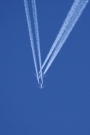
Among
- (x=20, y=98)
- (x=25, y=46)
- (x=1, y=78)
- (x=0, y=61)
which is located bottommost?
(x=20, y=98)

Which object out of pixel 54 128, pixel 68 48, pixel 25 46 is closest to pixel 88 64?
pixel 68 48

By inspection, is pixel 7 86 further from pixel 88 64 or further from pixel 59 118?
pixel 88 64

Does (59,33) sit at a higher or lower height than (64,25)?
lower

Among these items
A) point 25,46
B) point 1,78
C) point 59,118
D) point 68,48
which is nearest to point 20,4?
point 25,46

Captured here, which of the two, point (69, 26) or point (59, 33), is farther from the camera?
point (59, 33)

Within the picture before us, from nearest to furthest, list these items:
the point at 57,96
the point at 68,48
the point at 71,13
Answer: the point at 71,13 → the point at 68,48 → the point at 57,96

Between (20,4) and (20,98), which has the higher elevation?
(20,4)

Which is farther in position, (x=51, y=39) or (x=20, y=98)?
(x=20, y=98)

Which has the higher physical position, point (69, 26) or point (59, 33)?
point (69, 26)

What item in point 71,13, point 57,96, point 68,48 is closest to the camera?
point 71,13
